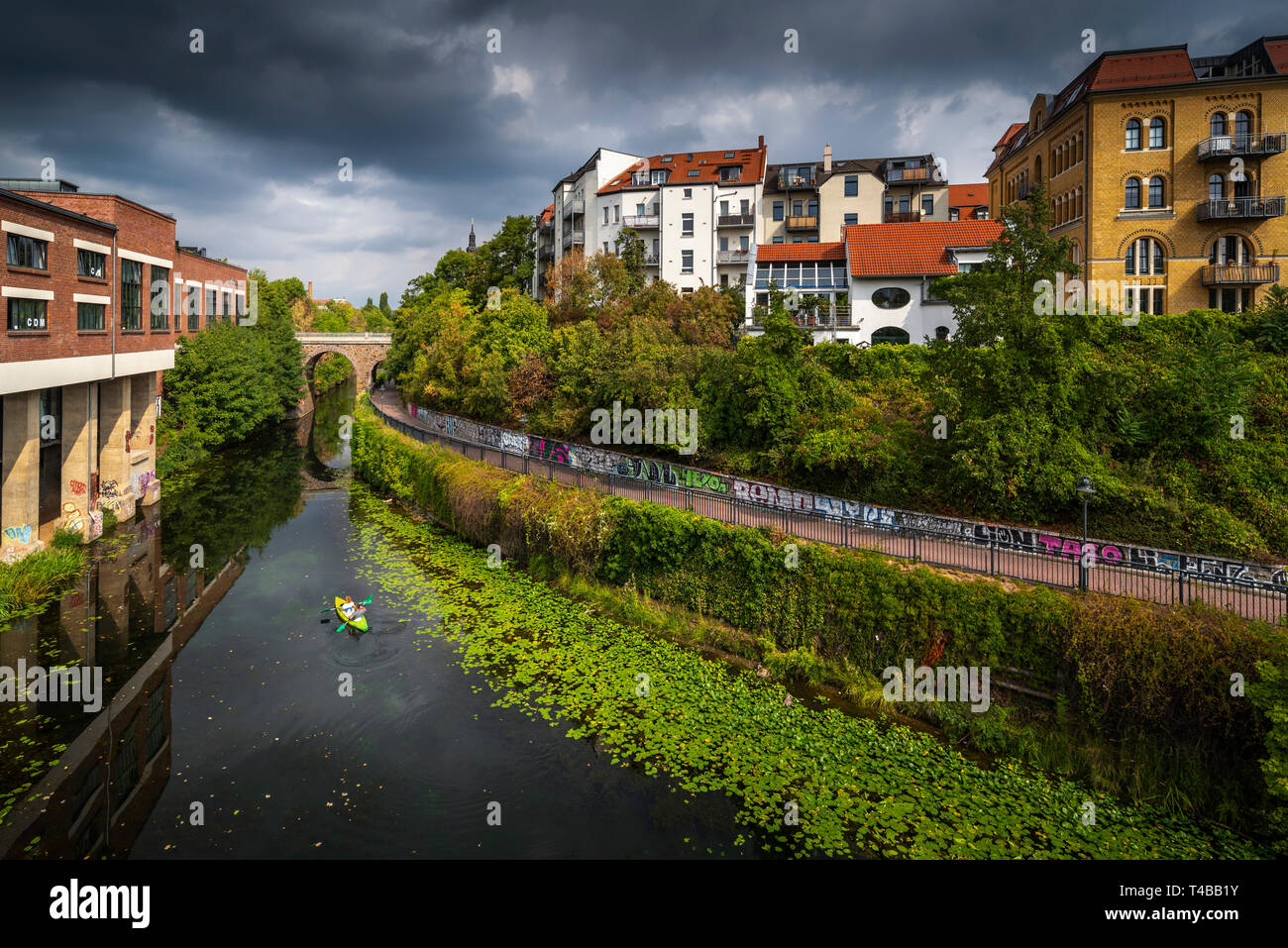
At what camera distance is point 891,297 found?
36969mm

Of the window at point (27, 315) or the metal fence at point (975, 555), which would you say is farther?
the window at point (27, 315)

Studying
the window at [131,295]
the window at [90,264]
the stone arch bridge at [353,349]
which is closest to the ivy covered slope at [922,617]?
the window at [90,264]

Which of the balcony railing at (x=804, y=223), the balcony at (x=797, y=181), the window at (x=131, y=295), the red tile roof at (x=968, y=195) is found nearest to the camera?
the window at (x=131, y=295)

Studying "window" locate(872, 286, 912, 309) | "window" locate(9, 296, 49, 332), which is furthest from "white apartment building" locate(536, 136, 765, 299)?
"window" locate(9, 296, 49, 332)

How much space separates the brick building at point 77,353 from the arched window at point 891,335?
3343cm

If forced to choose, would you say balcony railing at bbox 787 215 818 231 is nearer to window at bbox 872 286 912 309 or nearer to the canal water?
window at bbox 872 286 912 309

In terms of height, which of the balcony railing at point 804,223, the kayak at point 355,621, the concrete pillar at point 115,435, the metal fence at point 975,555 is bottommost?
the kayak at point 355,621

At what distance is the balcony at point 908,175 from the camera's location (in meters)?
54.0

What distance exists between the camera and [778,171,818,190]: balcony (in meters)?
51.3

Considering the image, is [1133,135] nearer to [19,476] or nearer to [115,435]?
[19,476]

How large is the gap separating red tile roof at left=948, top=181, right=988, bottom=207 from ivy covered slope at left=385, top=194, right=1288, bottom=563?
117 feet

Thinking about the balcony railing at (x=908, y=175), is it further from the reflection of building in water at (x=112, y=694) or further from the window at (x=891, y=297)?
the reflection of building in water at (x=112, y=694)

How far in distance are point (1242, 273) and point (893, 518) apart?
23.5m

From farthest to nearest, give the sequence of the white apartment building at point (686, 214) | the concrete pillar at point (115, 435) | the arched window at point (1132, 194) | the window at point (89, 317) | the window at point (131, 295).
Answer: the white apartment building at point (686, 214), the arched window at point (1132, 194), the concrete pillar at point (115, 435), the window at point (131, 295), the window at point (89, 317)
